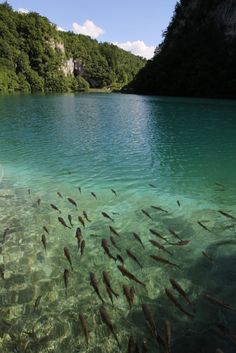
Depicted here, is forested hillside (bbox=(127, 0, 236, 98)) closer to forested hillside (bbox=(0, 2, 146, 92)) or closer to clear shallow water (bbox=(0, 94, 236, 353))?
forested hillside (bbox=(0, 2, 146, 92))

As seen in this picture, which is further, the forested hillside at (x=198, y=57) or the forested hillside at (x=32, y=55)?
the forested hillside at (x=32, y=55)

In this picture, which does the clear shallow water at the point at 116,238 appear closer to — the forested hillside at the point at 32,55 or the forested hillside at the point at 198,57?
the forested hillside at the point at 198,57

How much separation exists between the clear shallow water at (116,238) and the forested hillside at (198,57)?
77.3m

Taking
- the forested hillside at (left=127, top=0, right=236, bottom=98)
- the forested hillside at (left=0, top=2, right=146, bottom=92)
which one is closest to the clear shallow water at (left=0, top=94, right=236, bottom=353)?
the forested hillside at (left=127, top=0, right=236, bottom=98)

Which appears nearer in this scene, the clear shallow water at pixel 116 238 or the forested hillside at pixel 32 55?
the clear shallow water at pixel 116 238

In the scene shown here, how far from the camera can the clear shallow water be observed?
6550 mm

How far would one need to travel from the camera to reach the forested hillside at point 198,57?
96.6 meters

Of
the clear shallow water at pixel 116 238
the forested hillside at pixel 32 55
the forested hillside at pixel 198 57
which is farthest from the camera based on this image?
the forested hillside at pixel 32 55

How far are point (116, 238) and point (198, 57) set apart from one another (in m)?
108

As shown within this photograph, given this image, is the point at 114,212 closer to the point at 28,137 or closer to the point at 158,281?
the point at 158,281

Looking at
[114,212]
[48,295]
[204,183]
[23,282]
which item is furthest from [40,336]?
[204,183]

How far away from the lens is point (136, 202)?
44.4ft

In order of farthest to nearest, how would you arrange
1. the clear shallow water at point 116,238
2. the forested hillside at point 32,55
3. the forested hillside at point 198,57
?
1. the forested hillside at point 32,55
2. the forested hillside at point 198,57
3. the clear shallow water at point 116,238

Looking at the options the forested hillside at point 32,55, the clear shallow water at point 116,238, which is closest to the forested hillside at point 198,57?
the forested hillside at point 32,55
